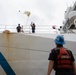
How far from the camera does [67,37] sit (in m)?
10.7

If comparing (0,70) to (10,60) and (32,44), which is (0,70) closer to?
(10,60)

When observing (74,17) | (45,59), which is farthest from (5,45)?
(74,17)

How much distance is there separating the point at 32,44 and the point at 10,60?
3.31 feet

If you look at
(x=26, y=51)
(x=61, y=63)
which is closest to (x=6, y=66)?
(x=26, y=51)

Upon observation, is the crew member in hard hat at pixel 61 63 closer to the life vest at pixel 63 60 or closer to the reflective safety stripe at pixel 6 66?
the life vest at pixel 63 60

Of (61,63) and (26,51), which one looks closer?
(61,63)

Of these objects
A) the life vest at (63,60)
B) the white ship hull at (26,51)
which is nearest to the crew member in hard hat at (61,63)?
the life vest at (63,60)

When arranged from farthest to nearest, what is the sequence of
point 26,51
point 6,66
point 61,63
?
point 26,51 < point 6,66 < point 61,63

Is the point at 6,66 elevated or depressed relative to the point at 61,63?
depressed

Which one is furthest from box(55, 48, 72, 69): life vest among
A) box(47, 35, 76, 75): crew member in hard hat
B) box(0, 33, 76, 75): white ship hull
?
box(0, 33, 76, 75): white ship hull

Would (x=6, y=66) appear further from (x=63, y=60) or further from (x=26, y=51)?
(x=63, y=60)

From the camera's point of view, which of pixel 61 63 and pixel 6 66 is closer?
pixel 61 63

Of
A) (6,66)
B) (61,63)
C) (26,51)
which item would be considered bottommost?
(6,66)

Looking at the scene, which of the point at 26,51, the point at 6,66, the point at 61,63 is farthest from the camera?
the point at 26,51
